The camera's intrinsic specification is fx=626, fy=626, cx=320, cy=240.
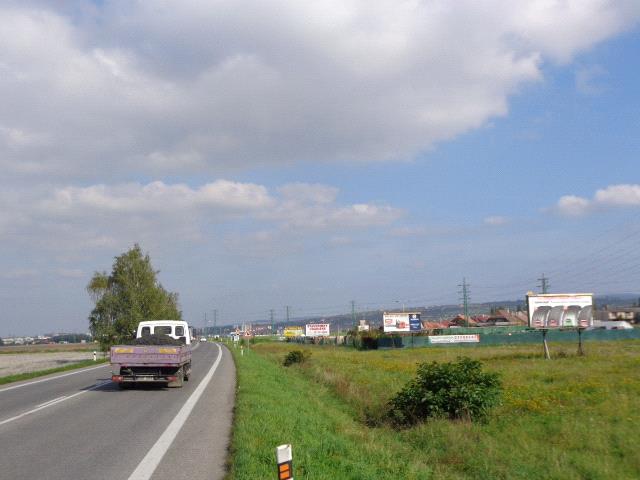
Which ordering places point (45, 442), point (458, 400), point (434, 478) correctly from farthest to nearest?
1. point (458, 400)
2. point (45, 442)
3. point (434, 478)

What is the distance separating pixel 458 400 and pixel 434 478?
4992 mm

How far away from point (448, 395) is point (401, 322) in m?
69.7

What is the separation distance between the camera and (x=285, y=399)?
15.6m

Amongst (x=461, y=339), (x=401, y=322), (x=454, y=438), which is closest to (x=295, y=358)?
(x=454, y=438)

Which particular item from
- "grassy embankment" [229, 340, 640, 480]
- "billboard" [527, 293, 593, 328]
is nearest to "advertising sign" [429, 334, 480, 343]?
"billboard" [527, 293, 593, 328]

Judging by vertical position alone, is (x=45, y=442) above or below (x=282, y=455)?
below

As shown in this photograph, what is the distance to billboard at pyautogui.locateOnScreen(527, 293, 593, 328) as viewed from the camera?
42.2 m

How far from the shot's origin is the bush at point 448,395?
44.9 ft

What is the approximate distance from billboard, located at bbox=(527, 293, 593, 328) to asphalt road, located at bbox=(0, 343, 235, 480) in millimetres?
28995

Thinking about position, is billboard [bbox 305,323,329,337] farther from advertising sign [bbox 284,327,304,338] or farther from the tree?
the tree

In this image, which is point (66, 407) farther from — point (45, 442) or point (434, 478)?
point (434, 478)

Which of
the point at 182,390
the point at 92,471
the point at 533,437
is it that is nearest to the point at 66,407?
the point at 182,390

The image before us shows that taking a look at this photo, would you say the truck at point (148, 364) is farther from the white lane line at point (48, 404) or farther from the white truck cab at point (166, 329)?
the white truck cab at point (166, 329)

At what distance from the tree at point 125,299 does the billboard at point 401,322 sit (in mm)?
32403
